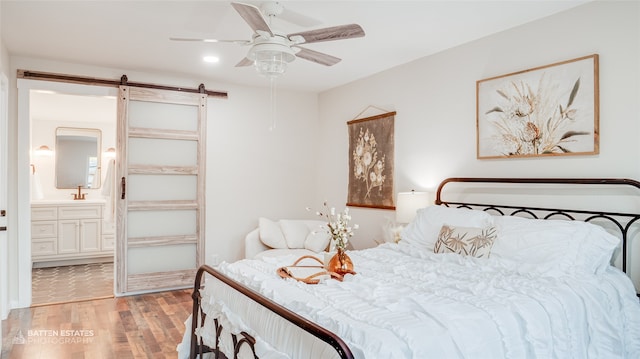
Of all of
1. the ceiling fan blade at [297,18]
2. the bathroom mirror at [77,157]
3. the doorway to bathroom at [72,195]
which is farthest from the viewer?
the bathroom mirror at [77,157]

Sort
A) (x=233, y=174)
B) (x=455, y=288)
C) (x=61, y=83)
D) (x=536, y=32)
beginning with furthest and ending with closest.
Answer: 1. (x=233, y=174)
2. (x=61, y=83)
3. (x=536, y=32)
4. (x=455, y=288)

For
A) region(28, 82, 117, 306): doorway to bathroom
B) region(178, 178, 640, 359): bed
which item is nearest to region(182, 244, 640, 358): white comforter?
region(178, 178, 640, 359): bed

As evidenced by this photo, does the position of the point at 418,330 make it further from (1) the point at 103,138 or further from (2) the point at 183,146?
(1) the point at 103,138

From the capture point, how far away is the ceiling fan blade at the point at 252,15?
87.2 inches

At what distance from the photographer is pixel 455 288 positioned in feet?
7.26

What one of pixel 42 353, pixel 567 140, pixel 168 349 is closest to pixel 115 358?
pixel 168 349

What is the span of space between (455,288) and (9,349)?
330cm

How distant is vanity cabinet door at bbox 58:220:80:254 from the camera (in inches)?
245

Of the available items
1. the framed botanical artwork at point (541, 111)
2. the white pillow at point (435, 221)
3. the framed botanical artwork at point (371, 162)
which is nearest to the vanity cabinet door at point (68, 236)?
the framed botanical artwork at point (371, 162)

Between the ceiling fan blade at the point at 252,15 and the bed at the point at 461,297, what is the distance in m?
1.45

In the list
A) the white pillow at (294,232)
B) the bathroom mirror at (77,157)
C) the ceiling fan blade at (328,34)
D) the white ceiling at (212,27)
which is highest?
the white ceiling at (212,27)

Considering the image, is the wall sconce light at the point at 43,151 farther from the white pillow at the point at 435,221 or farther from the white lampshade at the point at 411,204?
the white pillow at the point at 435,221

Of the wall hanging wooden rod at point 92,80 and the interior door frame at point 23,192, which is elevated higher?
the wall hanging wooden rod at point 92,80

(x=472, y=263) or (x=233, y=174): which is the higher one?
(x=233, y=174)
